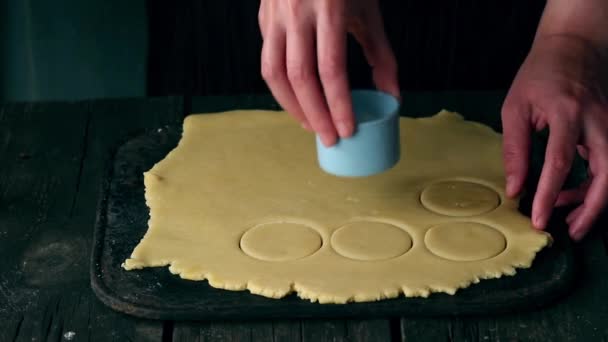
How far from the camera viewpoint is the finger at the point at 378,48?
152cm

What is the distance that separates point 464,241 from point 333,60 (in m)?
0.34

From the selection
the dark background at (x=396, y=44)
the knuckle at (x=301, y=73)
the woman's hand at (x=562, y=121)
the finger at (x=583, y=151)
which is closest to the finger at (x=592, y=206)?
the woman's hand at (x=562, y=121)

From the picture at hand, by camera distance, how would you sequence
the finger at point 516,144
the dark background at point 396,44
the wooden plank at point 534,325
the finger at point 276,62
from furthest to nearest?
the dark background at point 396,44 → the finger at point 516,144 → the finger at point 276,62 → the wooden plank at point 534,325

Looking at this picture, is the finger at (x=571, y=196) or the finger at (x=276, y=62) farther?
the finger at (x=571, y=196)

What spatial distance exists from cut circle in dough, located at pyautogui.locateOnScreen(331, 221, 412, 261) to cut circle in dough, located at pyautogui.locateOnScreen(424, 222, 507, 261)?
0.04 meters

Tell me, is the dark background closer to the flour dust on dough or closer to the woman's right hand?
the flour dust on dough

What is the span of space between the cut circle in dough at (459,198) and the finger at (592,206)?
138mm

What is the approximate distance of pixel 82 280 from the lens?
1.49 metres

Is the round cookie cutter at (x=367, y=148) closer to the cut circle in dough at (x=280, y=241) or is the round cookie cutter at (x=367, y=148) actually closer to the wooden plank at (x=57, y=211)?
the cut circle in dough at (x=280, y=241)

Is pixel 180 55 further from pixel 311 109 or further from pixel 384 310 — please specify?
pixel 384 310

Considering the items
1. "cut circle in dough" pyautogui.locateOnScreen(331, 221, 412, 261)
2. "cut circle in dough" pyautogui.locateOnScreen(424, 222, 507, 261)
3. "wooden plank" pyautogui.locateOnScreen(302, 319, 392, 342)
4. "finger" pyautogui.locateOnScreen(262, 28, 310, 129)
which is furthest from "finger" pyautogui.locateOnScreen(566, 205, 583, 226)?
"finger" pyautogui.locateOnScreen(262, 28, 310, 129)

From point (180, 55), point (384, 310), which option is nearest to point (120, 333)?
point (384, 310)

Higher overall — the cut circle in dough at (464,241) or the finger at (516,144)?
the finger at (516,144)

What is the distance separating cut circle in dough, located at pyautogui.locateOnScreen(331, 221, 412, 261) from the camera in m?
1.48
